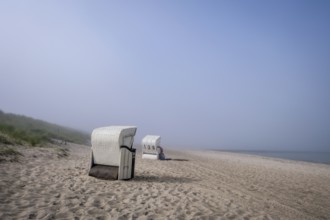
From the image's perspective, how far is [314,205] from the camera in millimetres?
7797

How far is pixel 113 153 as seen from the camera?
333 inches

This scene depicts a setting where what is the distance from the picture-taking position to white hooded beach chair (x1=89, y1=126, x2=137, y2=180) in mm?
8367

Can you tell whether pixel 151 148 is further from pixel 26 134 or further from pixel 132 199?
pixel 132 199

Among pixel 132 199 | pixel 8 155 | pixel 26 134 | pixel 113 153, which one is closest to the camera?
pixel 132 199

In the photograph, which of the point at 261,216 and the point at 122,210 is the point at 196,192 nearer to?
the point at 261,216

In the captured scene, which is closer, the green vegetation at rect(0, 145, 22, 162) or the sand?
the sand

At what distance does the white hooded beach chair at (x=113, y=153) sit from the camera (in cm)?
837

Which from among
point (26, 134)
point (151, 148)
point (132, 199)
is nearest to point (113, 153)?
point (132, 199)

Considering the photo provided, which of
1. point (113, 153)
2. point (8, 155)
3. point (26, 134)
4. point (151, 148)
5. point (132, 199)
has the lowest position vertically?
point (132, 199)

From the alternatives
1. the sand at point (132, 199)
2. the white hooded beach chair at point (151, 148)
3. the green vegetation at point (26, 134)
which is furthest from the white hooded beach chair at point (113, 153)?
the white hooded beach chair at point (151, 148)

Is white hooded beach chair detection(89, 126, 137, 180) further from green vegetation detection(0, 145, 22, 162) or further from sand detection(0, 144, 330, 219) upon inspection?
green vegetation detection(0, 145, 22, 162)

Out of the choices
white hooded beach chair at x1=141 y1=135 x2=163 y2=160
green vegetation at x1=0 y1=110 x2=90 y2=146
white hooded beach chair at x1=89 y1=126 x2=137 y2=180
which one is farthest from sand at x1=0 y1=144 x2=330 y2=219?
white hooded beach chair at x1=141 y1=135 x2=163 y2=160

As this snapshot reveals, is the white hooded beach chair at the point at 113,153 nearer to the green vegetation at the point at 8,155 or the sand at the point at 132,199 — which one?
the sand at the point at 132,199

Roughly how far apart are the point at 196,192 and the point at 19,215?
4.28 m
